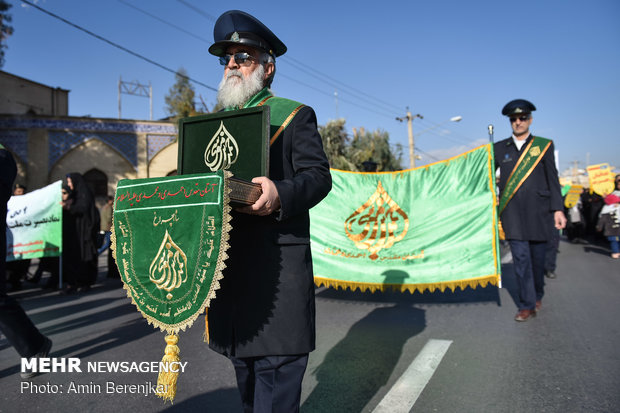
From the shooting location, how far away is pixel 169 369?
1802mm

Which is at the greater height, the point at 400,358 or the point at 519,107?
the point at 519,107

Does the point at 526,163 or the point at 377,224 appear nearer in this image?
the point at 526,163

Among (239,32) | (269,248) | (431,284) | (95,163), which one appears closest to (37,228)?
(431,284)

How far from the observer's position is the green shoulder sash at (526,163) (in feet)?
16.6

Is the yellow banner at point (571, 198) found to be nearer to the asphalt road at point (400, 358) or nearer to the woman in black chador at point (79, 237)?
the asphalt road at point (400, 358)

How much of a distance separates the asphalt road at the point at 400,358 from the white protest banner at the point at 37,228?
192 centimetres

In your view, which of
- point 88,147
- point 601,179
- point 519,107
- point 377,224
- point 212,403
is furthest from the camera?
point 88,147

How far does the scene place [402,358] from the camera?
371cm

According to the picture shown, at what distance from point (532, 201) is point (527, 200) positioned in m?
0.05

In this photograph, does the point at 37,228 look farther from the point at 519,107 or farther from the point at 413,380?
the point at 519,107

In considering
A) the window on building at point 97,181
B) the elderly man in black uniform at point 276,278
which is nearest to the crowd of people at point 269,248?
the elderly man in black uniform at point 276,278

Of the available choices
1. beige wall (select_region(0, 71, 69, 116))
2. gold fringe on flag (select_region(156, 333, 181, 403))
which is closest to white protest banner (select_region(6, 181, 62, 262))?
gold fringe on flag (select_region(156, 333, 181, 403))

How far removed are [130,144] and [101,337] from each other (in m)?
20.6

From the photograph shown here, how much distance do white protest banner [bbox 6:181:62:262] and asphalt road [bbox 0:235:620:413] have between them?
1921 millimetres
